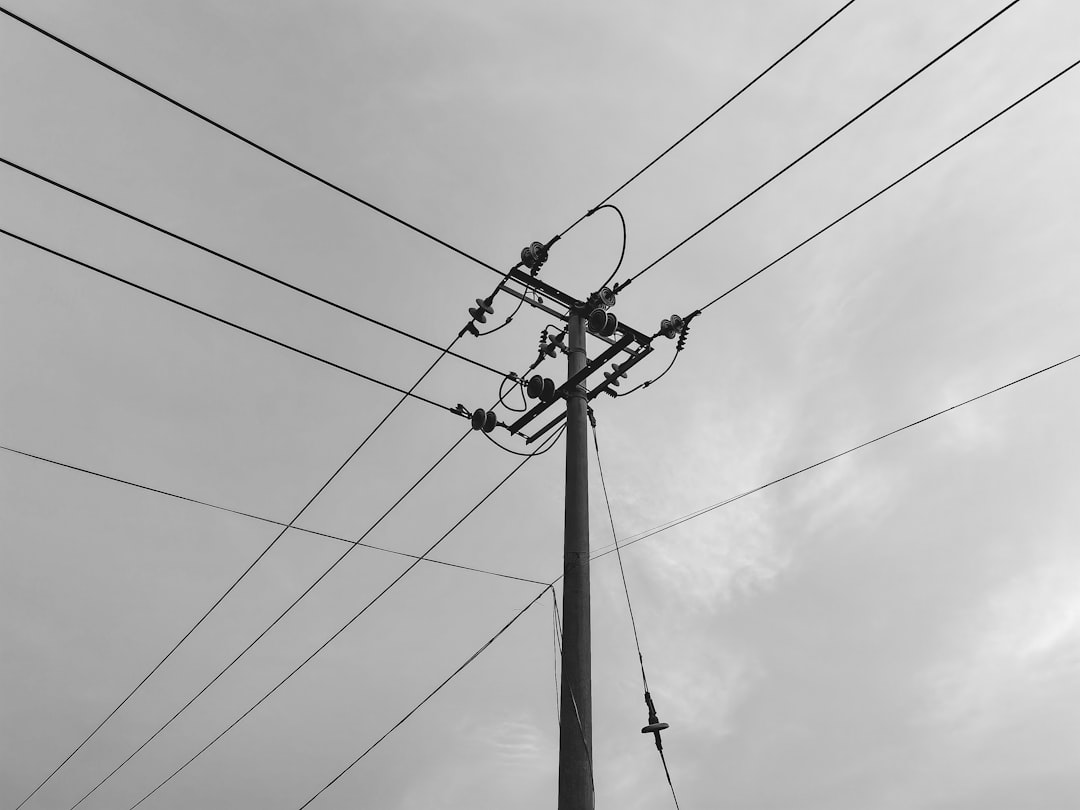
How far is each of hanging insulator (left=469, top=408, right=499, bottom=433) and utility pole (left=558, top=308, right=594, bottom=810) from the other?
46.9 inches

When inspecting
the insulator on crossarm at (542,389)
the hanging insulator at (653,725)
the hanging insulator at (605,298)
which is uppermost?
the hanging insulator at (605,298)

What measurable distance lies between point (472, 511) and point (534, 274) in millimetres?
6310

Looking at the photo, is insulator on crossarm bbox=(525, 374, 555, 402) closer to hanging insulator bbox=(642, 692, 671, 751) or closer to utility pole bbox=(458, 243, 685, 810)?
utility pole bbox=(458, 243, 685, 810)

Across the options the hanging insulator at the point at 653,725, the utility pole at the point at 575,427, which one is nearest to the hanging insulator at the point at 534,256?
the utility pole at the point at 575,427

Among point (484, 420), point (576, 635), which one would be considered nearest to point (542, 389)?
point (484, 420)

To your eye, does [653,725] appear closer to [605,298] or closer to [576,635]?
[576,635]

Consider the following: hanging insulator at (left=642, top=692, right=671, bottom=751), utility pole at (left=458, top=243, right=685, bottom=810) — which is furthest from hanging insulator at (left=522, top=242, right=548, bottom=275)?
hanging insulator at (left=642, top=692, right=671, bottom=751)

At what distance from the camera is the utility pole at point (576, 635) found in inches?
268

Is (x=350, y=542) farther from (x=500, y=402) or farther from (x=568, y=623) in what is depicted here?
(x=568, y=623)

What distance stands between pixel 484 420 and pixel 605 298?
6.78ft

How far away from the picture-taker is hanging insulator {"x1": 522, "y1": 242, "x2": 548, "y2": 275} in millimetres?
9695

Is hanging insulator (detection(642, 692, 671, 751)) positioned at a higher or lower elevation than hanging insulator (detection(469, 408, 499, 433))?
lower

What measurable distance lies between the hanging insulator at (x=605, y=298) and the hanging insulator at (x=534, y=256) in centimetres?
77

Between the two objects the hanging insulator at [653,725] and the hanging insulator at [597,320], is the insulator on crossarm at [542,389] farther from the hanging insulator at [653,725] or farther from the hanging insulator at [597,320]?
the hanging insulator at [653,725]
